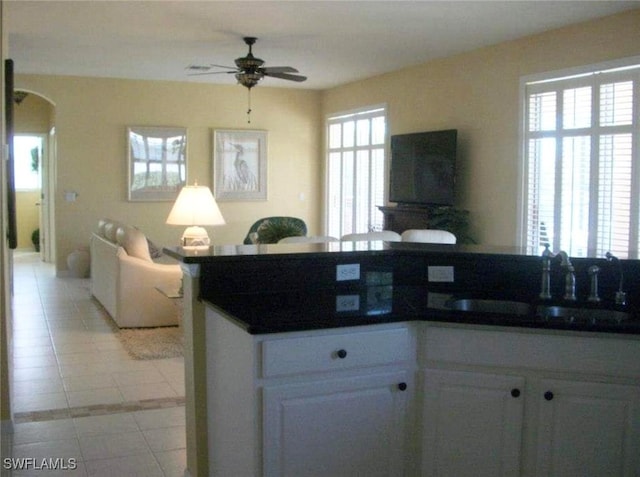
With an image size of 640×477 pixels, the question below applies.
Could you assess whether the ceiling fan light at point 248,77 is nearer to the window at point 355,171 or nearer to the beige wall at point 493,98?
the beige wall at point 493,98

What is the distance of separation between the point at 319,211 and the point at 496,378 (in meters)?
8.99

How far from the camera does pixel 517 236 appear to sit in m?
7.14

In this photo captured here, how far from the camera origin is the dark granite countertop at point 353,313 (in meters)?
2.47

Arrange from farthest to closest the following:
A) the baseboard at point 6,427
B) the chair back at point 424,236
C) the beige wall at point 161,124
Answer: the beige wall at point 161,124, the chair back at point 424,236, the baseboard at point 6,427

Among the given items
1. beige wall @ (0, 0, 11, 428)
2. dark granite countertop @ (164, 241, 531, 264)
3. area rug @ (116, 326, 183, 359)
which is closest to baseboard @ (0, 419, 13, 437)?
beige wall @ (0, 0, 11, 428)

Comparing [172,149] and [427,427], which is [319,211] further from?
[427,427]

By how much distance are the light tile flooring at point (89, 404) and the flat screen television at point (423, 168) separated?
3732 mm

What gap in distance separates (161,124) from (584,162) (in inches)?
244

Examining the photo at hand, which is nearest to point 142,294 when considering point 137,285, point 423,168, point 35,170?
point 137,285

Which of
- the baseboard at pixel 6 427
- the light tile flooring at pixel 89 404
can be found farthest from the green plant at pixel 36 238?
the baseboard at pixel 6 427

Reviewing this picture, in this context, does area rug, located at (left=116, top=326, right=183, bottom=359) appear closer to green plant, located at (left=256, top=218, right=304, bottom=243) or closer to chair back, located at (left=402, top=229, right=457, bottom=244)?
green plant, located at (left=256, top=218, right=304, bottom=243)

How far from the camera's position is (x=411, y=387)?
105 inches

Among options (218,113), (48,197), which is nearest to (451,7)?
(218,113)

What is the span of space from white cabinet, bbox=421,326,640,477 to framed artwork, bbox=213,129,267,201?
27.7 ft
